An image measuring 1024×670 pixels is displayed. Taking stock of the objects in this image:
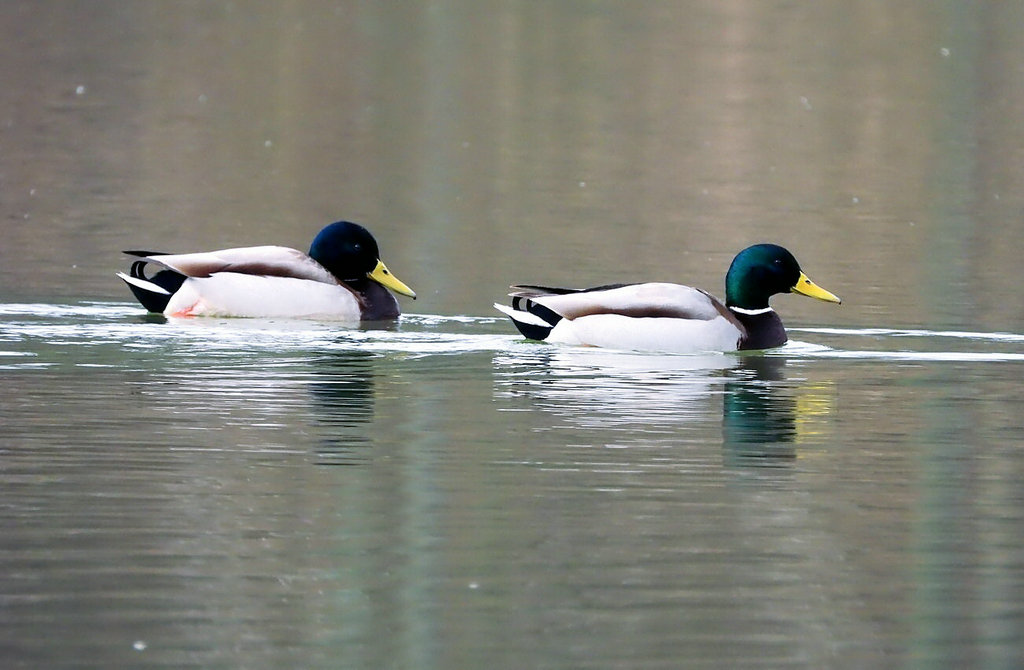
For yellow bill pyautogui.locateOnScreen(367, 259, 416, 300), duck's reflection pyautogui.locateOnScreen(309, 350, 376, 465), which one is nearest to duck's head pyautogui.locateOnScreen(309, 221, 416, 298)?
yellow bill pyautogui.locateOnScreen(367, 259, 416, 300)

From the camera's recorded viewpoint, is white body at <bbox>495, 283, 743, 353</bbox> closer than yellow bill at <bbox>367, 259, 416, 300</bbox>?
Yes

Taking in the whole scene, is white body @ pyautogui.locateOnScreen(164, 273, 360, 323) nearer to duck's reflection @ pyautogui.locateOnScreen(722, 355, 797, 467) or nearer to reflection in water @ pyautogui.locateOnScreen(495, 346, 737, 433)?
reflection in water @ pyautogui.locateOnScreen(495, 346, 737, 433)

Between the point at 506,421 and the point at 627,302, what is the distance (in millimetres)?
2952

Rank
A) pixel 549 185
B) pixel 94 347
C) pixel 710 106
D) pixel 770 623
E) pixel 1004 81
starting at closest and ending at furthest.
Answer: pixel 770 623 < pixel 94 347 < pixel 549 185 < pixel 710 106 < pixel 1004 81

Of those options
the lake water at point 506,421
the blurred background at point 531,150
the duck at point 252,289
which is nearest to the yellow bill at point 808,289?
the lake water at point 506,421

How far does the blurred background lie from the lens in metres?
19.0

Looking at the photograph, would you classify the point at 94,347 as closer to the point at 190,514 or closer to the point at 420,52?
the point at 190,514

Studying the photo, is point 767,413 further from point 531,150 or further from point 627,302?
point 531,150

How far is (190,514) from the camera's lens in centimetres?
885

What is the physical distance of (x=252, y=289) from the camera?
610 inches

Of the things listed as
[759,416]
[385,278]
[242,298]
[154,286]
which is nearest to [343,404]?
[759,416]

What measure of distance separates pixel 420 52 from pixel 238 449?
36572 mm

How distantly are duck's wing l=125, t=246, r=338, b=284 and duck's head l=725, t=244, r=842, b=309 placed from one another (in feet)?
9.69

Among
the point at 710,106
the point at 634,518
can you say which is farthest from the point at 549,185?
the point at 634,518
